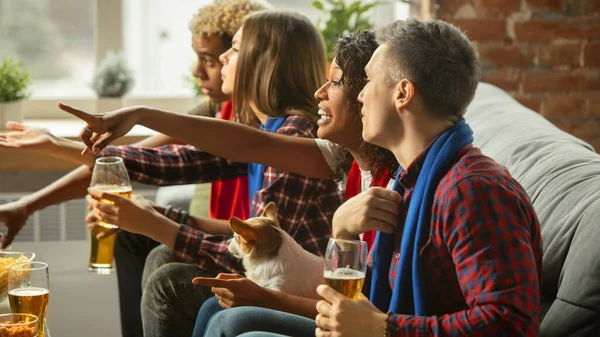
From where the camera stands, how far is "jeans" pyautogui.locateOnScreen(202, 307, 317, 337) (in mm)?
1545

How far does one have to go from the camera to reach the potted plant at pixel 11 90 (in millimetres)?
A: 3732

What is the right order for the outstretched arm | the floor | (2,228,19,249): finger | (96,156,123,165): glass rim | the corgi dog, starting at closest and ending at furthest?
1. the corgi dog
2. the outstretched arm
3. (96,156,123,165): glass rim
4. (2,228,19,249): finger
5. the floor

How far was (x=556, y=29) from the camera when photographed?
133 inches

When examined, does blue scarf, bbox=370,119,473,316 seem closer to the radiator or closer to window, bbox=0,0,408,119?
the radiator

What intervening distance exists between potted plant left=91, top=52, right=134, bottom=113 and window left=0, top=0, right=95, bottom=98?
0.68 ft

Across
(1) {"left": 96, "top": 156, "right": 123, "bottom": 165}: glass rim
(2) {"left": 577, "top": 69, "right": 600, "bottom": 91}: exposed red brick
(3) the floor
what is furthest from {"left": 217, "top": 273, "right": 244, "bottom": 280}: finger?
(2) {"left": 577, "top": 69, "right": 600, "bottom": 91}: exposed red brick

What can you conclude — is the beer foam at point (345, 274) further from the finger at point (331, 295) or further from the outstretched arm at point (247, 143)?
the outstretched arm at point (247, 143)

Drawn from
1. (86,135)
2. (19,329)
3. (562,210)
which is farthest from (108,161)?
(562,210)

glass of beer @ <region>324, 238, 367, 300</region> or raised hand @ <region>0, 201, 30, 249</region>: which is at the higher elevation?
glass of beer @ <region>324, 238, 367, 300</region>

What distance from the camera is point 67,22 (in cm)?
405

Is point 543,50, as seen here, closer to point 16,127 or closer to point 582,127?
point 582,127

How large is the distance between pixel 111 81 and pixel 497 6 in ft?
5.60

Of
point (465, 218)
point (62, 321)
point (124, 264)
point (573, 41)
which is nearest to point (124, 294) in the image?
point (124, 264)

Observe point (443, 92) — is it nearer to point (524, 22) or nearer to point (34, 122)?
point (524, 22)
